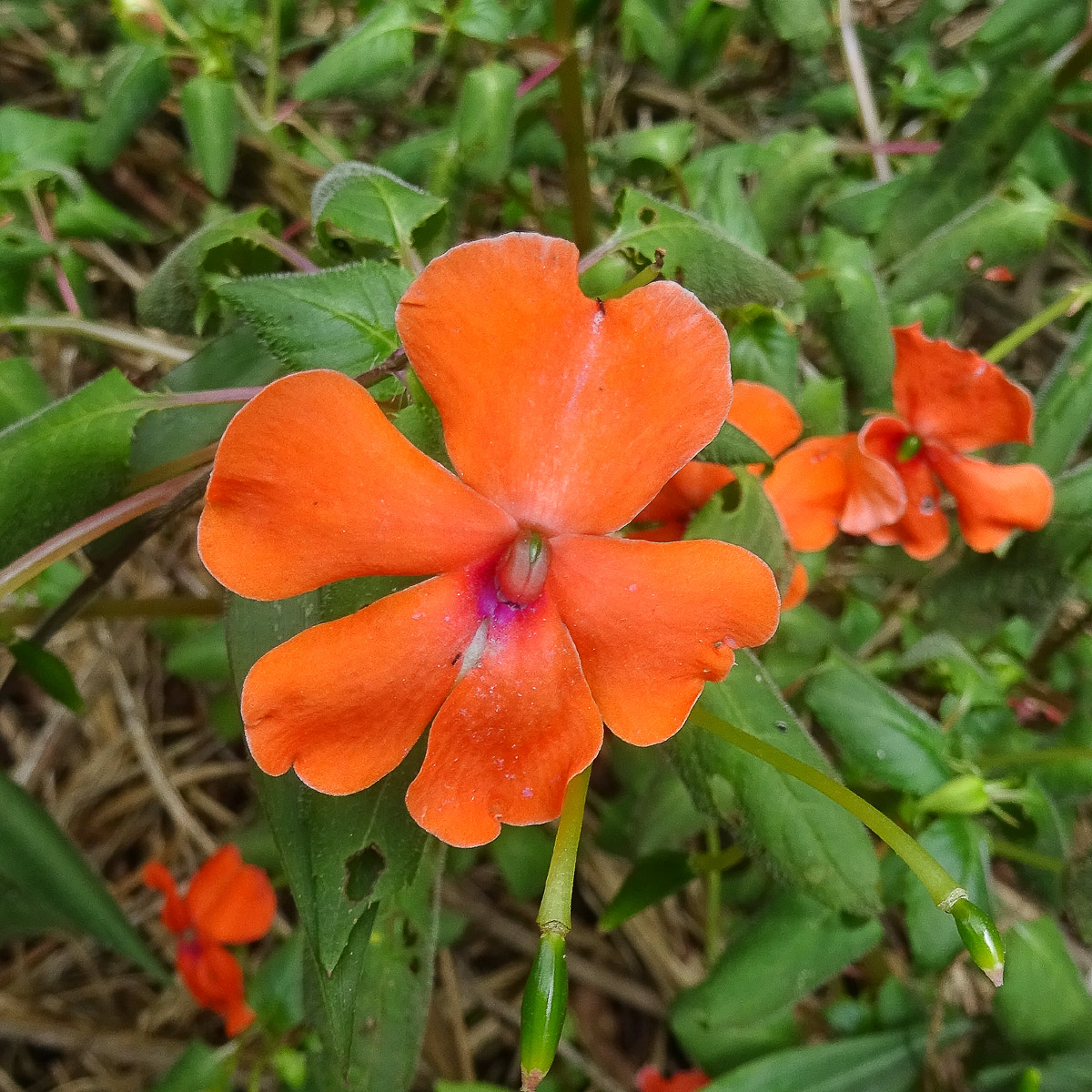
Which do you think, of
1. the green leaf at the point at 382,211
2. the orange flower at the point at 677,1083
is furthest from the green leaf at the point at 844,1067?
the green leaf at the point at 382,211

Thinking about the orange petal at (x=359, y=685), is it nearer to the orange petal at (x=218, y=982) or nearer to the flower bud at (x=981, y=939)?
the flower bud at (x=981, y=939)

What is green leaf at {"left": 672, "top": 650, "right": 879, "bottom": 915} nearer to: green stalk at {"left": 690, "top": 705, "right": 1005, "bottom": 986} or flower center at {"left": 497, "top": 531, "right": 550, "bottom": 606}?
green stalk at {"left": 690, "top": 705, "right": 1005, "bottom": 986}

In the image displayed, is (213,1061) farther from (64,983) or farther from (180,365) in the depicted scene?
(180,365)

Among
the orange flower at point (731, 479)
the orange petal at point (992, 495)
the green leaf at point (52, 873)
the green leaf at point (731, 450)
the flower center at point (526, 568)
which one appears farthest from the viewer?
the green leaf at point (52, 873)

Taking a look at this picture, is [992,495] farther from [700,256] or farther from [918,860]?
[918,860]

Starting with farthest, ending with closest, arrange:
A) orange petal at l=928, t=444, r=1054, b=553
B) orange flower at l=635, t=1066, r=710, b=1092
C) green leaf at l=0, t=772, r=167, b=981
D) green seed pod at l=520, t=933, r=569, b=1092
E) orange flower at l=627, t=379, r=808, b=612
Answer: orange flower at l=635, t=1066, r=710, b=1092 < green leaf at l=0, t=772, r=167, b=981 < orange petal at l=928, t=444, r=1054, b=553 < orange flower at l=627, t=379, r=808, b=612 < green seed pod at l=520, t=933, r=569, b=1092

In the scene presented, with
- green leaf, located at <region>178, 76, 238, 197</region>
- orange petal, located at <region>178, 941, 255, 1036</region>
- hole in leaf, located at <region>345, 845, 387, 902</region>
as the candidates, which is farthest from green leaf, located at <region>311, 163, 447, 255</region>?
orange petal, located at <region>178, 941, 255, 1036</region>
